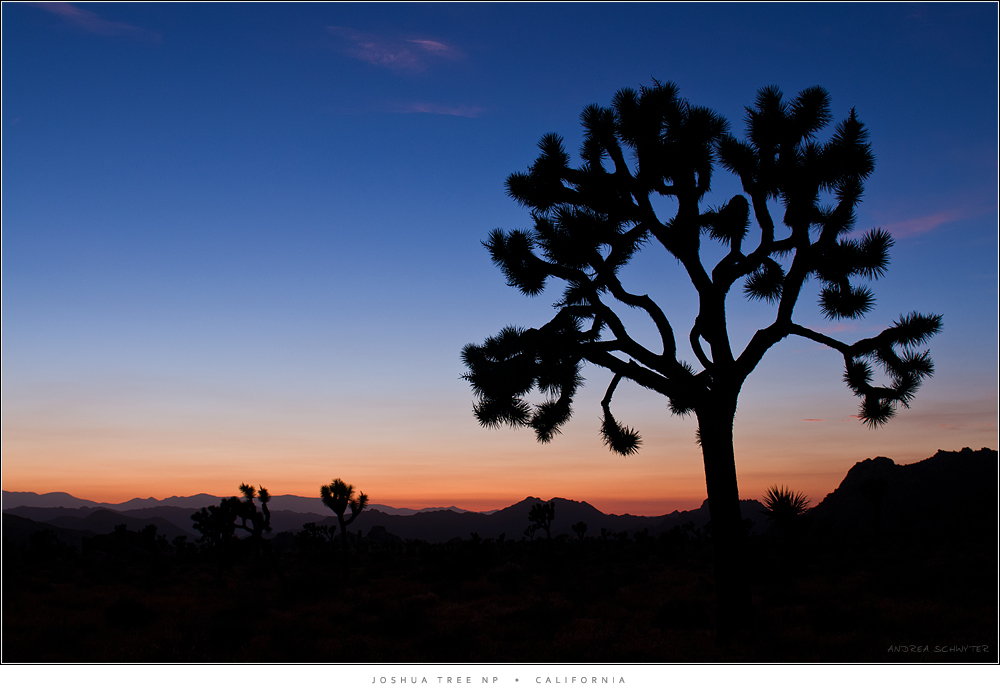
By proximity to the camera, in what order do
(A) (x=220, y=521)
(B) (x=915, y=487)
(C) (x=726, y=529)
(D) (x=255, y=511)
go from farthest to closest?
(B) (x=915, y=487) → (A) (x=220, y=521) → (D) (x=255, y=511) → (C) (x=726, y=529)

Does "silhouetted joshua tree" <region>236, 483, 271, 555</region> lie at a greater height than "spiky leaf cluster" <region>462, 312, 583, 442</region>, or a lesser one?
lesser

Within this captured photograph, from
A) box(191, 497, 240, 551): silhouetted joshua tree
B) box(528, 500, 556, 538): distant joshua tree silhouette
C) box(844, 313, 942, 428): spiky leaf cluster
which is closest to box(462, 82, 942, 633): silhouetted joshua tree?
box(844, 313, 942, 428): spiky leaf cluster

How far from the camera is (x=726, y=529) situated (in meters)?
7.12

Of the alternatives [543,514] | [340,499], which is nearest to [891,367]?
[340,499]

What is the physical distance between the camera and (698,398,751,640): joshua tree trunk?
7117mm

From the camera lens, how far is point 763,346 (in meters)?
7.48

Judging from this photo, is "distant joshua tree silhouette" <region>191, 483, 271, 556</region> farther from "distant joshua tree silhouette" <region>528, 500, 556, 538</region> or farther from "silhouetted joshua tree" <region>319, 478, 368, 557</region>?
"distant joshua tree silhouette" <region>528, 500, 556, 538</region>

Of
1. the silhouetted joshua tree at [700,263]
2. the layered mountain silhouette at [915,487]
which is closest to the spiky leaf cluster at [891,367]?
the silhouetted joshua tree at [700,263]

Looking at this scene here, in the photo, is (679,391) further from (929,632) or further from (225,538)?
(225,538)

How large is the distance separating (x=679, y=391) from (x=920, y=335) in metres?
3.09

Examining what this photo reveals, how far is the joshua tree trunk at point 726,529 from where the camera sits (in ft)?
23.4

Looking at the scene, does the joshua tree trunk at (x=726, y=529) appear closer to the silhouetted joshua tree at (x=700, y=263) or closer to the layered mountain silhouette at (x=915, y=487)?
the silhouetted joshua tree at (x=700, y=263)

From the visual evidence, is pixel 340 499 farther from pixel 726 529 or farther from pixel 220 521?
pixel 726 529
